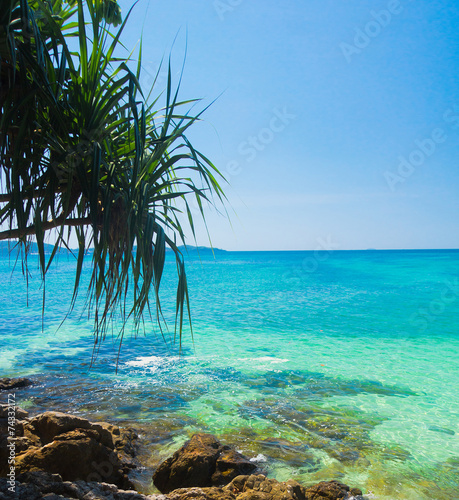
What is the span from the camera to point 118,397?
17.2 ft

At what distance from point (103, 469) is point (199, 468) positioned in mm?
700

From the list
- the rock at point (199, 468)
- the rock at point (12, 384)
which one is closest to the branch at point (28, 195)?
the rock at point (199, 468)

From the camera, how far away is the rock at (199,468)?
2.96m

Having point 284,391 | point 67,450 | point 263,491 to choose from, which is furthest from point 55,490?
point 284,391

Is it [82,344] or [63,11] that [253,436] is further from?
[82,344]

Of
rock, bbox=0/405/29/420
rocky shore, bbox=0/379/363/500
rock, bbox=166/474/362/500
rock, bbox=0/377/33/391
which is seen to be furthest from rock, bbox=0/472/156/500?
rock, bbox=0/377/33/391

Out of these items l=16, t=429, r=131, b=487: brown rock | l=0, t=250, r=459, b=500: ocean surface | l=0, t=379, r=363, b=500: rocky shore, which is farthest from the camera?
l=0, t=250, r=459, b=500: ocean surface

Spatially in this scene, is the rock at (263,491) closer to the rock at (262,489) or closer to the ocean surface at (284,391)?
the rock at (262,489)

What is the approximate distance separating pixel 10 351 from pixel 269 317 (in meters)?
8.12

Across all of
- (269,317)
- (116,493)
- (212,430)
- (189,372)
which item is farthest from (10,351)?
(269,317)

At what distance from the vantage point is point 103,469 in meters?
2.80

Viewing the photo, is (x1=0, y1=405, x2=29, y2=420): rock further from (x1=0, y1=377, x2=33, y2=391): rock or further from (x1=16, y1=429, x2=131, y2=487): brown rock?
(x1=0, y1=377, x2=33, y2=391): rock

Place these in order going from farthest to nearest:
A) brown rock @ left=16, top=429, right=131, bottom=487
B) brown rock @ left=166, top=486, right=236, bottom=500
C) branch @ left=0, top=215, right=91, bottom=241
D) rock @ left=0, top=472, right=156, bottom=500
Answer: branch @ left=0, top=215, right=91, bottom=241
brown rock @ left=16, top=429, right=131, bottom=487
brown rock @ left=166, top=486, right=236, bottom=500
rock @ left=0, top=472, right=156, bottom=500

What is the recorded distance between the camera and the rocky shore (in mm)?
2285
